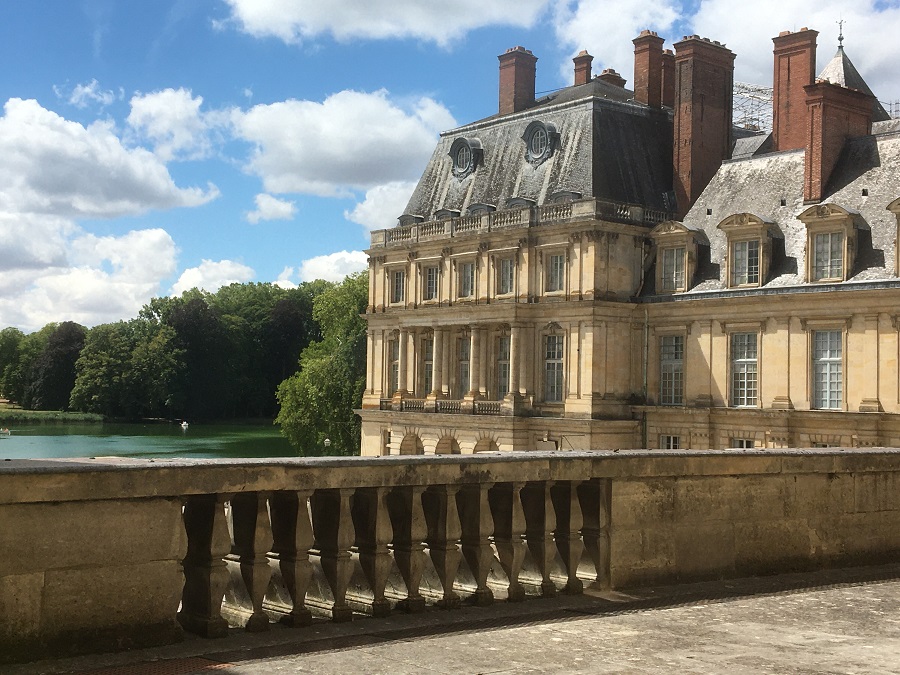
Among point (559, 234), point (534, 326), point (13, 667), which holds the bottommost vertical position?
point (13, 667)

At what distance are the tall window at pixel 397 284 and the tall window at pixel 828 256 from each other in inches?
676

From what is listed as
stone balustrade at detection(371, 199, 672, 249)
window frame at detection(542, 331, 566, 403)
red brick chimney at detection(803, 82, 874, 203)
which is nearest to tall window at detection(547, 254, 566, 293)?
stone balustrade at detection(371, 199, 672, 249)

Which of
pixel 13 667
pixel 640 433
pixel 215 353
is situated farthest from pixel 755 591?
pixel 215 353

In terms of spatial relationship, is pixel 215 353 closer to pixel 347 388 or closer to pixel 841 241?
pixel 347 388

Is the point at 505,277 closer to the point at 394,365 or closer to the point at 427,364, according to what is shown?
the point at 427,364

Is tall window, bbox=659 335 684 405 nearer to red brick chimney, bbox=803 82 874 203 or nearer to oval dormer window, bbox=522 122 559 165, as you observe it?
red brick chimney, bbox=803 82 874 203

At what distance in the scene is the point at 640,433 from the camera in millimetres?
38969

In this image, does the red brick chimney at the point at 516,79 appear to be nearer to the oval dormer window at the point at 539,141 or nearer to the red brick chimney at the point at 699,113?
the oval dormer window at the point at 539,141

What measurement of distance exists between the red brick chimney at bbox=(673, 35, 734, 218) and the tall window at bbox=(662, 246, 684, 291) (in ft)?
7.68

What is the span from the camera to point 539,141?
43438 millimetres

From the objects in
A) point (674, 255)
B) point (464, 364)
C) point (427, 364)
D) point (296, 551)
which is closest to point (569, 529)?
point (296, 551)

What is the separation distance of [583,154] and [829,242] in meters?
10.1

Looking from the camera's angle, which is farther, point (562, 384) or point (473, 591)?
point (562, 384)

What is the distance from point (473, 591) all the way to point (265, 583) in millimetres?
1562
